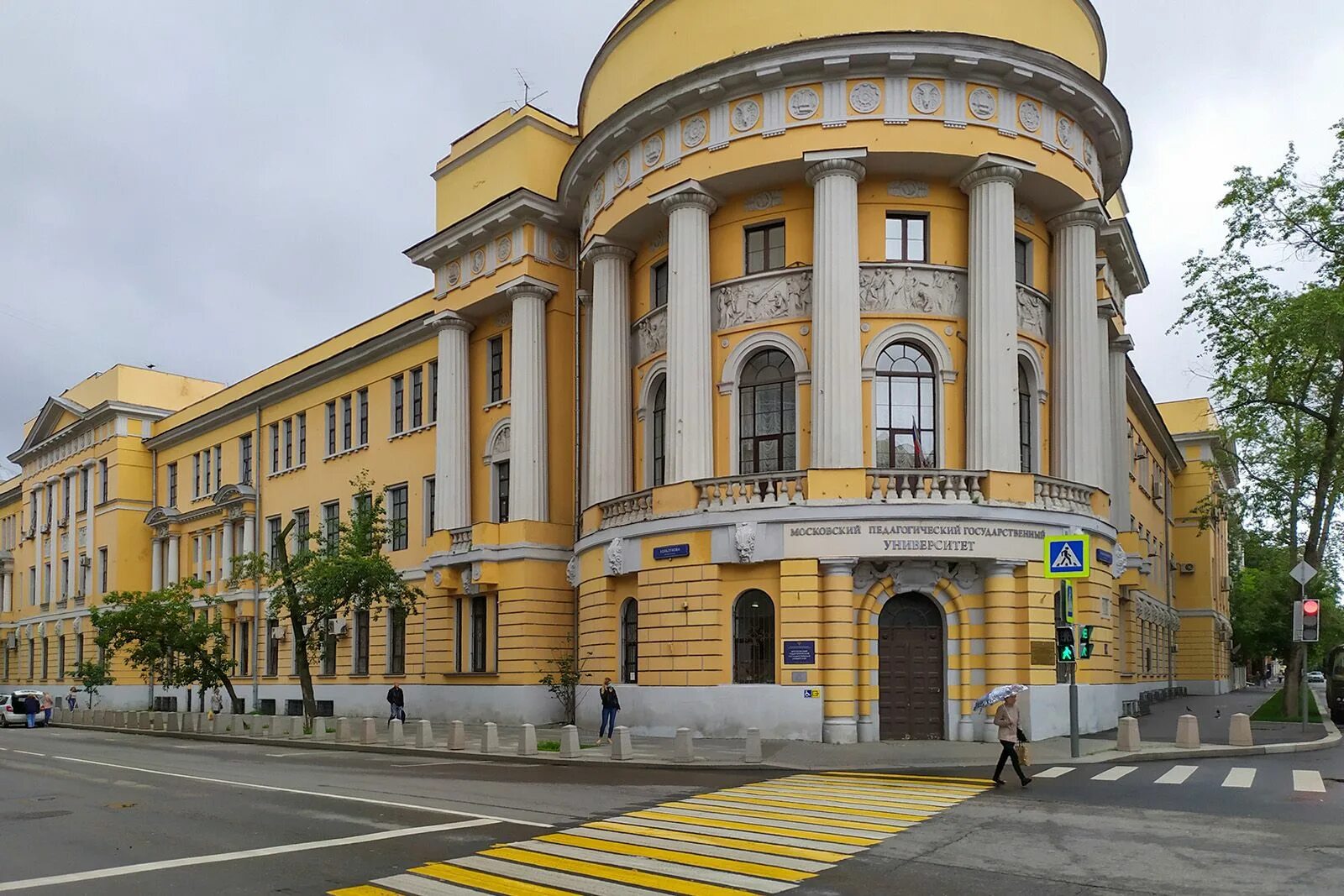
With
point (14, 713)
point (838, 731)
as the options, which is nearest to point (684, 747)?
point (838, 731)

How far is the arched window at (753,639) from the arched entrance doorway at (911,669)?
2414 millimetres

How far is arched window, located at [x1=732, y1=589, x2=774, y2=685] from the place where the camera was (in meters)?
27.2

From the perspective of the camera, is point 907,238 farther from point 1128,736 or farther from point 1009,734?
point 1009,734

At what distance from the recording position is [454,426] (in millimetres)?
39406

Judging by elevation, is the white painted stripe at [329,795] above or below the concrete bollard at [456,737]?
above

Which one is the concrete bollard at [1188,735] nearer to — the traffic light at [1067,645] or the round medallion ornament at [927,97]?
the traffic light at [1067,645]

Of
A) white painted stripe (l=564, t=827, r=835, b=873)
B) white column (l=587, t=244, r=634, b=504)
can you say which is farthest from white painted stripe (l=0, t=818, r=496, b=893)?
white column (l=587, t=244, r=634, b=504)

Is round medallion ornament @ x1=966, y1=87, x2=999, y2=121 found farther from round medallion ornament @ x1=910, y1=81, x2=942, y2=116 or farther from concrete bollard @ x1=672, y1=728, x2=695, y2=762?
concrete bollard @ x1=672, y1=728, x2=695, y2=762

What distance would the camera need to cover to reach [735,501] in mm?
27734

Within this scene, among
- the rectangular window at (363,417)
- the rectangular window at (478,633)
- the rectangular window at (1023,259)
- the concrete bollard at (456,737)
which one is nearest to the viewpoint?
the concrete bollard at (456,737)

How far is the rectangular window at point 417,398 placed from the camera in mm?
43781

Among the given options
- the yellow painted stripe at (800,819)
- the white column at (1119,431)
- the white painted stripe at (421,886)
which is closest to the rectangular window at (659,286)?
the white column at (1119,431)

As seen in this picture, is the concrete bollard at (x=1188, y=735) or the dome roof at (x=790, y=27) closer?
the concrete bollard at (x=1188, y=735)

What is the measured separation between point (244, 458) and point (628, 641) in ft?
105
